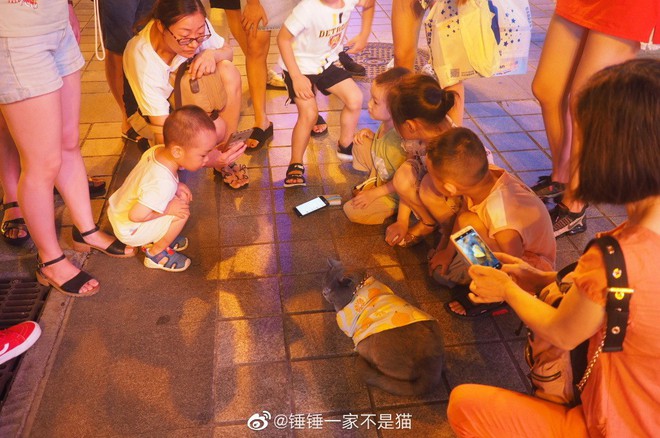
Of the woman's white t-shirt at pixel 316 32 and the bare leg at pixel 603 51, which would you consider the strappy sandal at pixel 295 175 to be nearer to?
the woman's white t-shirt at pixel 316 32

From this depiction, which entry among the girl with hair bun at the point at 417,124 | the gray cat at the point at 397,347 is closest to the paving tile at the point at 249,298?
the gray cat at the point at 397,347

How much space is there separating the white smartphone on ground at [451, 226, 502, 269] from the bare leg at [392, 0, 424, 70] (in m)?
2.08

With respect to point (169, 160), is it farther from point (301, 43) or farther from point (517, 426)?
point (517, 426)

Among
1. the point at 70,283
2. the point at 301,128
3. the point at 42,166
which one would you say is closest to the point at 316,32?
the point at 301,128

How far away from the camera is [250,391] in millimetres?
2250

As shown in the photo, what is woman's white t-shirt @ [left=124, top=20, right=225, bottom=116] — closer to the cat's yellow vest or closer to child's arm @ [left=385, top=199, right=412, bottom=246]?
child's arm @ [left=385, top=199, right=412, bottom=246]

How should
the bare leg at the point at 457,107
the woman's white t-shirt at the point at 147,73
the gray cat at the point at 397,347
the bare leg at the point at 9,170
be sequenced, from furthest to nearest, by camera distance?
the bare leg at the point at 457,107, the woman's white t-shirt at the point at 147,73, the bare leg at the point at 9,170, the gray cat at the point at 397,347

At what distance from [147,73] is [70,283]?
4.07 ft

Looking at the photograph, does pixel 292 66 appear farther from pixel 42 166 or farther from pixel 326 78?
pixel 42 166

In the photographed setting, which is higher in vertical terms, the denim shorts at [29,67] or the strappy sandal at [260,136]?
the denim shorts at [29,67]

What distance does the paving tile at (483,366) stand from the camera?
2318mm

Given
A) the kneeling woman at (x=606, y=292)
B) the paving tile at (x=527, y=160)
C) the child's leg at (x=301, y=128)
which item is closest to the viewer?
the kneeling woman at (x=606, y=292)

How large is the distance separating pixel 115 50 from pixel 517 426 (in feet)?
11.6

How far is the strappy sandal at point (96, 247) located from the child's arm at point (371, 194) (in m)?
1.35
